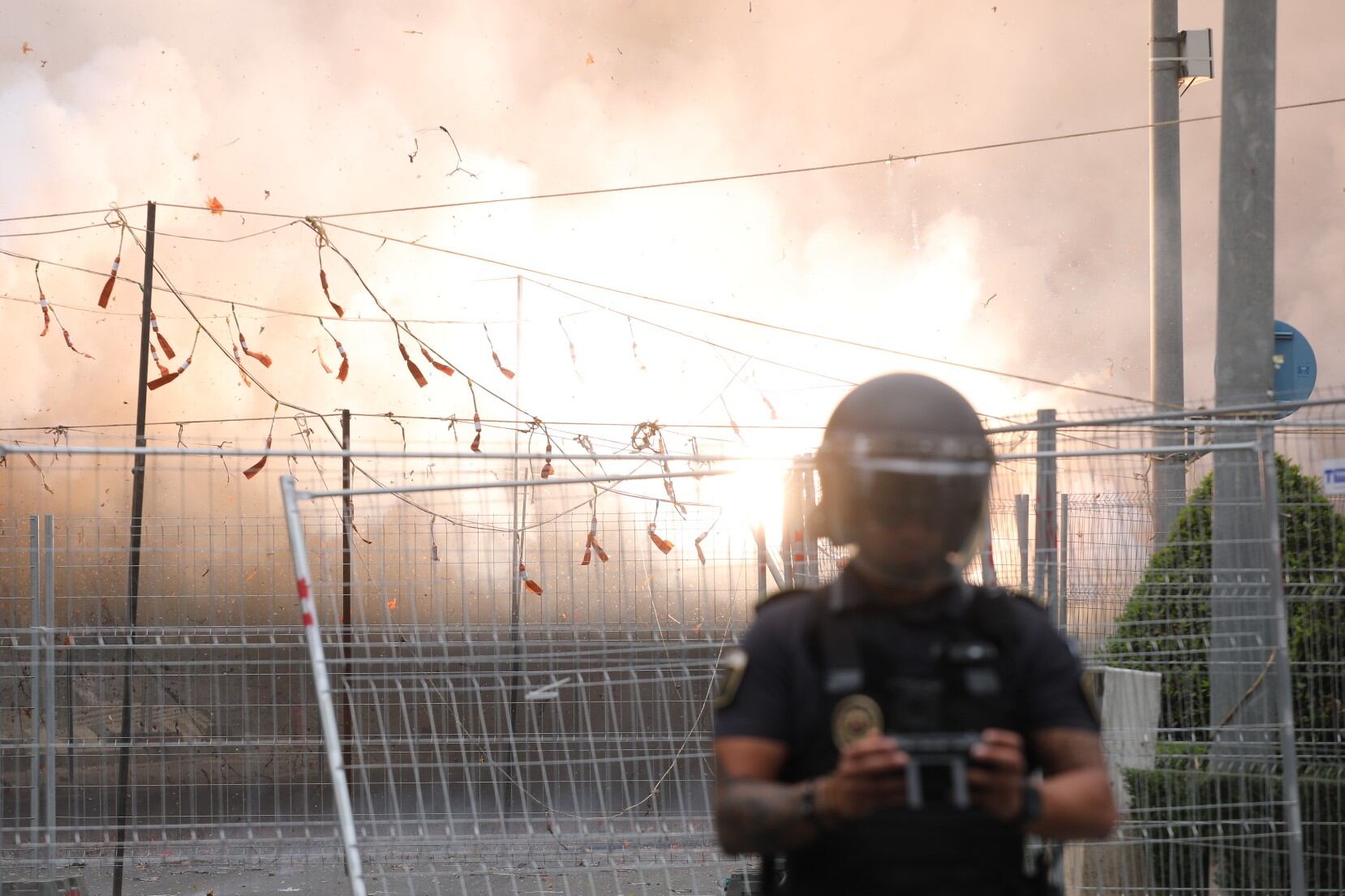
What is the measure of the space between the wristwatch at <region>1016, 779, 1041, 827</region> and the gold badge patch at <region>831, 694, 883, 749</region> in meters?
0.22

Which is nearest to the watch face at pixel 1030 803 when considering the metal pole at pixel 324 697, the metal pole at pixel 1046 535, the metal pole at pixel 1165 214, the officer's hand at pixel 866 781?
the officer's hand at pixel 866 781

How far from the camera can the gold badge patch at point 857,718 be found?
5.98 ft

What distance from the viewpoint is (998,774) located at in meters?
1.78

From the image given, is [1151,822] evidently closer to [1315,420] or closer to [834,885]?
[1315,420]

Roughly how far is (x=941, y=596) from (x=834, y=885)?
442 millimetres

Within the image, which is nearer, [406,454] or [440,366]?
[406,454]

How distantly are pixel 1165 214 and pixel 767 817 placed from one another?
904cm

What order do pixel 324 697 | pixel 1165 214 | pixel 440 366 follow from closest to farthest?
pixel 324 697 → pixel 1165 214 → pixel 440 366

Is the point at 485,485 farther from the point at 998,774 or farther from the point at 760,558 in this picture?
the point at 998,774

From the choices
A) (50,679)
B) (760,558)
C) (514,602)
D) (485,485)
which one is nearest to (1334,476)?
(760,558)

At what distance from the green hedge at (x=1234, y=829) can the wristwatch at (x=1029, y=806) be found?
3788 mm

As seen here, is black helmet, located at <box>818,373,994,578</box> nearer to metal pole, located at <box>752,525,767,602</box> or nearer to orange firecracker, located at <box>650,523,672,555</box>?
metal pole, located at <box>752,525,767,602</box>

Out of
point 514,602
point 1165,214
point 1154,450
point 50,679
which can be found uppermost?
point 1165,214

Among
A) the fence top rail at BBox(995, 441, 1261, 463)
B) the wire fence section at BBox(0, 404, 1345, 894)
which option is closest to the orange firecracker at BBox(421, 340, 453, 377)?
the wire fence section at BBox(0, 404, 1345, 894)
